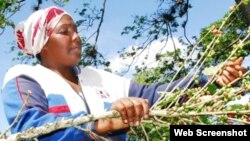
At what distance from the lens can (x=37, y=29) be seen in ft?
9.84

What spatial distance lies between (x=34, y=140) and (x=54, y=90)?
2.06 feet

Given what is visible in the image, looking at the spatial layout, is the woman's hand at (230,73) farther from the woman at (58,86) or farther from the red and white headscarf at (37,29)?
the red and white headscarf at (37,29)

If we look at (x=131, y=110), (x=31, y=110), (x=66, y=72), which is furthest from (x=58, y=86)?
(x=131, y=110)

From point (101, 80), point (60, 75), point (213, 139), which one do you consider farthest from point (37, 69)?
point (213, 139)

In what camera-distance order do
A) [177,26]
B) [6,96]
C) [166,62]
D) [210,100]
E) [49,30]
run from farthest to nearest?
[166,62]
[177,26]
[49,30]
[6,96]
[210,100]

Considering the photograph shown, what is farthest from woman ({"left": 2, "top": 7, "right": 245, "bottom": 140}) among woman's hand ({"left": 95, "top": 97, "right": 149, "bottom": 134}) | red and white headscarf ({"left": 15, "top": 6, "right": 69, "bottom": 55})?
woman's hand ({"left": 95, "top": 97, "right": 149, "bottom": 134})

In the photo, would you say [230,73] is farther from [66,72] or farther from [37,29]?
[37,29]

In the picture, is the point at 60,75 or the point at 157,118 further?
the point at 60,75

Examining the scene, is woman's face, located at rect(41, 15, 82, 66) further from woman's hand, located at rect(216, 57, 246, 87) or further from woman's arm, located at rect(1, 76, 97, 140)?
woman's hand, located at rect(216, 57, 246, 87)

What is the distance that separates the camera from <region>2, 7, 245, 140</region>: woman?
89.6 inches

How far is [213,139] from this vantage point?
263 centimetres

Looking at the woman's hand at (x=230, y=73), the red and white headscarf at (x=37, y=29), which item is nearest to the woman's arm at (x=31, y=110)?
the red and white headscarf at (x=37, y=29)

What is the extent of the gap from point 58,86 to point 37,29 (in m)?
0.47

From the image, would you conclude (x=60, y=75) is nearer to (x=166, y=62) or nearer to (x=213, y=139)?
(x=213, y=139)
